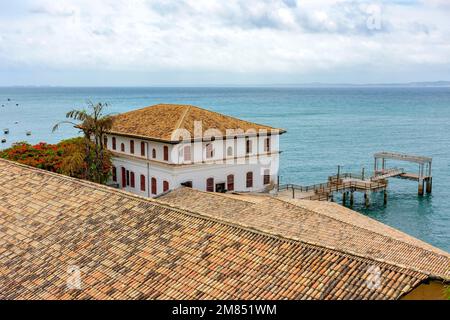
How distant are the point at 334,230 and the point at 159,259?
1488 cm

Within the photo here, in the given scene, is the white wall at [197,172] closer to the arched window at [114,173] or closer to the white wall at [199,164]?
the white wall at [199,164]

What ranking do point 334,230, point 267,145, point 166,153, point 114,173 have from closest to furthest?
point 334,230
point 166,153
point 267,145
point 114,173

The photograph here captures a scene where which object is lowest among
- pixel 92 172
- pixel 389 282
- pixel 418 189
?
pixel 418 189

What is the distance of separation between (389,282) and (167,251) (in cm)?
597

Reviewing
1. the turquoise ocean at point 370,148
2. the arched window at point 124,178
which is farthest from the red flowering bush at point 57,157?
the turquoise ocean at point 370,148

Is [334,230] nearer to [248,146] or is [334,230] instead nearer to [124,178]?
[248,146]

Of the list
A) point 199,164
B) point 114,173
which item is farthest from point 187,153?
point 114,173

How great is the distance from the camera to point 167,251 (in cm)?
1457

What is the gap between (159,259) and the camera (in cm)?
1425

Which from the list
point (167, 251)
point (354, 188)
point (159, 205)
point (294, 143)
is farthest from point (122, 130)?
point (294, 143)

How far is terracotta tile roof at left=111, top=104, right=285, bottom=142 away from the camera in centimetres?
4259

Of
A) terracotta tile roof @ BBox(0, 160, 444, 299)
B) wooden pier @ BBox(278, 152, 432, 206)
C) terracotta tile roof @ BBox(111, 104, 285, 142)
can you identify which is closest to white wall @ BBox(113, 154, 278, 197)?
terracotta tile roof @ BBox(111, 104, 285, 142)

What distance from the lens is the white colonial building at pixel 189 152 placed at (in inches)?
1628
